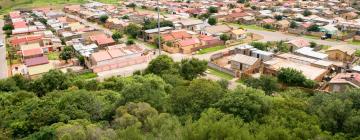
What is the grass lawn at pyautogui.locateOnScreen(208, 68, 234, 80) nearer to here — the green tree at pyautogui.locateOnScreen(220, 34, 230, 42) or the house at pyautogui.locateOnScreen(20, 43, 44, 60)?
the green tree at pyautogui.locateOnScreen(220, 34, 230, 42)

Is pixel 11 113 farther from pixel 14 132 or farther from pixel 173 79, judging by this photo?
pixel 173 79

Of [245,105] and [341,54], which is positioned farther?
[341,54]

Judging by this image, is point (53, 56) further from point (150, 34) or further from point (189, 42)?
point (189, 42)

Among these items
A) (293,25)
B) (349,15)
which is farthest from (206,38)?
(349,15)

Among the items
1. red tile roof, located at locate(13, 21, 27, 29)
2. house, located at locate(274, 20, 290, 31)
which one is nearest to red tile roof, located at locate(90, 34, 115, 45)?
red tile roof, located at locate(13, 21, 27, 29)

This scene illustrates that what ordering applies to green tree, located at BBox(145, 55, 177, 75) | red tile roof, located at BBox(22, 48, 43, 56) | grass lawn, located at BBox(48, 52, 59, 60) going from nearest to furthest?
green tree, located at BBox(145, 55, 177, 75)
red tile roof, located at BBox(22, 48, 43, 56)
grass lawn, located at BBox(48, 52, 59, 60)

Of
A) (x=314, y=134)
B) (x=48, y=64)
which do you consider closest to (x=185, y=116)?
(x=314, y=134)
